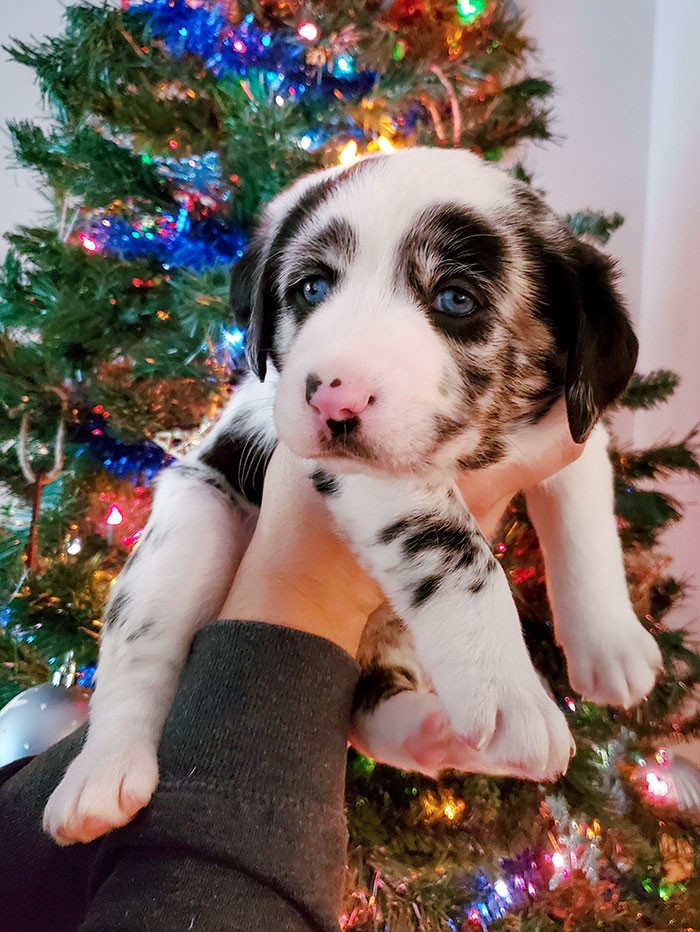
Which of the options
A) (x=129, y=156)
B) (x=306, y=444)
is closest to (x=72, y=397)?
(x=129, y=156)

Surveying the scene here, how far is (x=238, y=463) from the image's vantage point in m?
1.50

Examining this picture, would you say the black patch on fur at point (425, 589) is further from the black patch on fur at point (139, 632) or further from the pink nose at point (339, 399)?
the black patch on fur at point (139, 632)

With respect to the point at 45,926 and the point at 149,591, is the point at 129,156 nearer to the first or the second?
the point at 149,591

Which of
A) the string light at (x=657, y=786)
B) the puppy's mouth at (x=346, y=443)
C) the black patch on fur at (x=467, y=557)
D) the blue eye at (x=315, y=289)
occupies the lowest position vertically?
the string light at (x=657, y=786)

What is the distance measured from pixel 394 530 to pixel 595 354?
452 millimetres

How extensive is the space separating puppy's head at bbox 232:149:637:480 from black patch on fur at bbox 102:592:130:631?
529 millimetres

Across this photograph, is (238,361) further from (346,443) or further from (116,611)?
(346,443)

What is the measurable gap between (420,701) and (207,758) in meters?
0.44

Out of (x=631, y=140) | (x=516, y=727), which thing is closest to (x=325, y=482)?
(x=516, y=727)

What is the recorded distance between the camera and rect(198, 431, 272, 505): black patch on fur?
1.47m

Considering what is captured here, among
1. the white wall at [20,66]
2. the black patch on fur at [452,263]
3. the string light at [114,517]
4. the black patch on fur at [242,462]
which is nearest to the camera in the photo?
the black patch on fur at [452,263]

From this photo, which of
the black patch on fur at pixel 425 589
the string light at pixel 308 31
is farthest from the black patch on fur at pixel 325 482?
the string light at pixel 308 31

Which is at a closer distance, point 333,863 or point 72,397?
point 333,863

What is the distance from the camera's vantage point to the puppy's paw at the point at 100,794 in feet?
3.06
